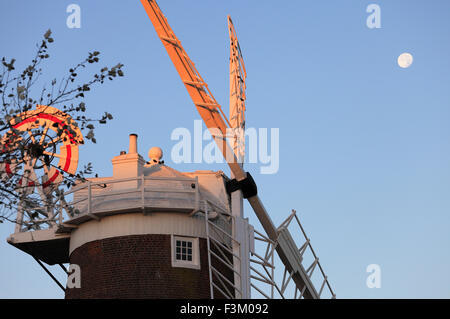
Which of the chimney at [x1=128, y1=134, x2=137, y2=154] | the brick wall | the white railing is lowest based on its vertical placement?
the brick wall

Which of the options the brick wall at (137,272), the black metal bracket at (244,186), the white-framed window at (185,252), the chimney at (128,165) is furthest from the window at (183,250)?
the black metal bracket at (244,186)

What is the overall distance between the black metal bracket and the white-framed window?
3.50 metres

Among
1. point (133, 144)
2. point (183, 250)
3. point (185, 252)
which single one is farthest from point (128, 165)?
point (185, 252)

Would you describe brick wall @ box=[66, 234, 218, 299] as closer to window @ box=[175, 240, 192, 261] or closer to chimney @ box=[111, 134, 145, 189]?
window @ box=[175, 240, 192, 261]

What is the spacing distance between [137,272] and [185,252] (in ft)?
7.61

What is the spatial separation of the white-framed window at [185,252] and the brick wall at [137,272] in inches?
7.7

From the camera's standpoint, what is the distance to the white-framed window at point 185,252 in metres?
32.9

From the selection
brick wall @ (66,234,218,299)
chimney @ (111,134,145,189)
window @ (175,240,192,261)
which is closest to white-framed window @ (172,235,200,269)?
window @ (175,240,192,261)

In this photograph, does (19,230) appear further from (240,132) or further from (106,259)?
(240,132)

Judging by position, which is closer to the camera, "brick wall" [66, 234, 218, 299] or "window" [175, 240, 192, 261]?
"brick wall" [66, 234, 218, 299]

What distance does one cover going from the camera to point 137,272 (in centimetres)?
3222

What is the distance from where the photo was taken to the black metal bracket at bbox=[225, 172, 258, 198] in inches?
1421
